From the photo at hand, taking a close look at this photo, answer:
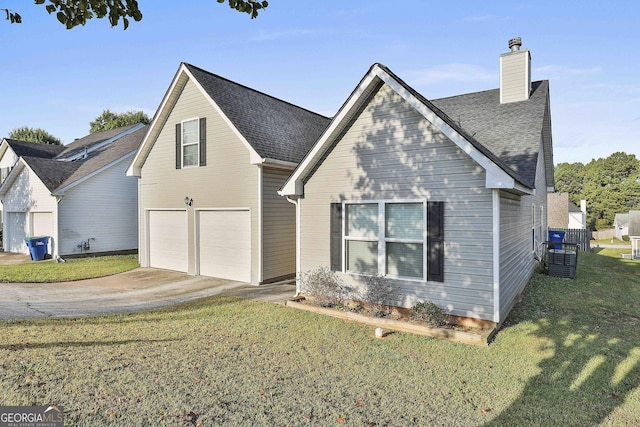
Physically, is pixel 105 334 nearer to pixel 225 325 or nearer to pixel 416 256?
pixel 225 325

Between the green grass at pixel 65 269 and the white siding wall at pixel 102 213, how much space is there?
131 cm

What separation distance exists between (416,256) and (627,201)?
74053 millimetres

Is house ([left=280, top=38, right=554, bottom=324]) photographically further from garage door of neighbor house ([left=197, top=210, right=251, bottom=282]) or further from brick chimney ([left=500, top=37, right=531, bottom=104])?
brick chimney ([left=500, top=37, right=531, bottom=104])

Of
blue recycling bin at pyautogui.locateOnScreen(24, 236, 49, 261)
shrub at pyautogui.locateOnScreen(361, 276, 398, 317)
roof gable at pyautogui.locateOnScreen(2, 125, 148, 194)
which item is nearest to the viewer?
shrub at pyautogui.locateOnScreen(361, 276, 398, 317)

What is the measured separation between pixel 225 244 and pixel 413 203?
7363 millimetres

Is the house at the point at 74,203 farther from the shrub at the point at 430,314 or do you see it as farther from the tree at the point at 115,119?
the tree at the point at 115,119

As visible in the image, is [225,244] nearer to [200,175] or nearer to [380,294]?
[200,175]

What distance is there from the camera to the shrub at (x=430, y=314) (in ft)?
22.5

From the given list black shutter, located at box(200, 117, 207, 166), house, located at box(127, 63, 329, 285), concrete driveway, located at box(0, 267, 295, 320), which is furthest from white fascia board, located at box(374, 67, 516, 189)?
black shutter, located at box(200, 117, 207, 166)

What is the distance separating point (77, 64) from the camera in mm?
13773

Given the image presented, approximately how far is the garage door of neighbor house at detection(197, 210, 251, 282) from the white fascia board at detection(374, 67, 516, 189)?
21.3 feet

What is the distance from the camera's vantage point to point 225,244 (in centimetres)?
1218

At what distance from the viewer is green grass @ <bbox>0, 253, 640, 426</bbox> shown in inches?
156

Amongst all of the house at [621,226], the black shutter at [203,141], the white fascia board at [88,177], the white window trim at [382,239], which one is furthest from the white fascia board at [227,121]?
the house at [621,226]
